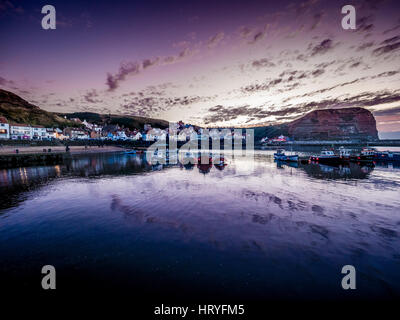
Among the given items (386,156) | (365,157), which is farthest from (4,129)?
(386,156)

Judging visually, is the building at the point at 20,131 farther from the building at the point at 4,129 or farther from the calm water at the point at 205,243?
the calm water at the point at 205,243

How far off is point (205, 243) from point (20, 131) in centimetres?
13949

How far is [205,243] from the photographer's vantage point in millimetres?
9984

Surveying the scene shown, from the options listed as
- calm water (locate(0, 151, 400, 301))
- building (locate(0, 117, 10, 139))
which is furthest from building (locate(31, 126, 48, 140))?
calm water (locate(0, 151, 400, 301))

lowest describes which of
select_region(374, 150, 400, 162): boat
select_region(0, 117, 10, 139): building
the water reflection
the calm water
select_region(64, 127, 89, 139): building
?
the calm water

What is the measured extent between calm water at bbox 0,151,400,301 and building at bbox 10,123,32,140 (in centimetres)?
11258

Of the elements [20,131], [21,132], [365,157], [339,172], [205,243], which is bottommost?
[205,243]

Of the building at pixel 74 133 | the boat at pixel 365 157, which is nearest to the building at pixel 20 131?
the building at pixel 74 133

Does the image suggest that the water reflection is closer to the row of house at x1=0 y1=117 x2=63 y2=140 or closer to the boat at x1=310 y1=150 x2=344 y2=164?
the boat at x1=310 y1=150 x2=344 y2=164

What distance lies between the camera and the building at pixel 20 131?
91.8 metres

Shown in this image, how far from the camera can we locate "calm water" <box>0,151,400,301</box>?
700cm

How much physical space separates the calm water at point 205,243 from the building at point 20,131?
113 m

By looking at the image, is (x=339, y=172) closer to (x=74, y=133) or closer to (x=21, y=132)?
(x=21, y=132)
